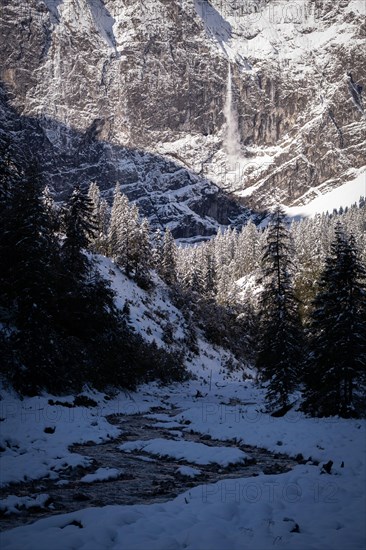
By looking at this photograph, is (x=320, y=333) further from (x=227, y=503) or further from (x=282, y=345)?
(x=227, y=503)

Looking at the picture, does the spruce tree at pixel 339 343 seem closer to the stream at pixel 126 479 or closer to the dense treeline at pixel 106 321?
the dense treeline at pixel 106 321

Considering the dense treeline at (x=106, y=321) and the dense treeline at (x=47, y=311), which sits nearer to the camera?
the dense treeline at (x=106, y=321)

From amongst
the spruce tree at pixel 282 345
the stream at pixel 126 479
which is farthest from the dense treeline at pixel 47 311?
the spruce tree at pixel 282 345

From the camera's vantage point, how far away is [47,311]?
2436cm

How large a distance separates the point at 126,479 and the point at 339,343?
419 inches

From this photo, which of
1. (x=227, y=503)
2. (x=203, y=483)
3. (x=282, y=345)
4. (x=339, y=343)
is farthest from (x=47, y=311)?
(x=227, y=503)

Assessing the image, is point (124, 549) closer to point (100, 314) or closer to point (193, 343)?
point (100, 314)

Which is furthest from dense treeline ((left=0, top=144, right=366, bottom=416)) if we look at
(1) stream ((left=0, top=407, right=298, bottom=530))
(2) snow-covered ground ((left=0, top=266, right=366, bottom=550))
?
(1) stream ((left=0, top=407, right=298, bottom=530))

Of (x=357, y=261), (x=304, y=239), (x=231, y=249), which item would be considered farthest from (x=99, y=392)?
(x=231, y=249)

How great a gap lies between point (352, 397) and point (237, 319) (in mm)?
43998

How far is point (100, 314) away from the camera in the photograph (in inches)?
1086

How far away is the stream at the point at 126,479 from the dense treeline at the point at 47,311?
19.1ft

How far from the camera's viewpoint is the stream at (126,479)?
9.19 m

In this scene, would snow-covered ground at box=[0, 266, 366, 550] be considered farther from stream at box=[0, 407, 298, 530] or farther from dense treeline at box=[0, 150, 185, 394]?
Result: dense treeline at box=[0, 150, 185, 394]
